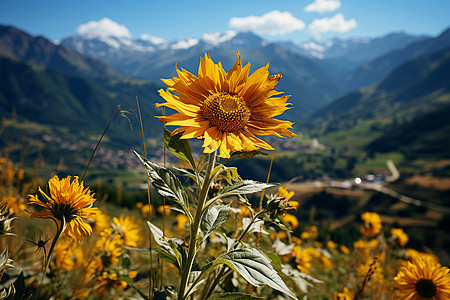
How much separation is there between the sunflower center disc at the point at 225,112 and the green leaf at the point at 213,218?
26.3 inches

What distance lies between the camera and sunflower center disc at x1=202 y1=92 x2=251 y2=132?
1.63 m

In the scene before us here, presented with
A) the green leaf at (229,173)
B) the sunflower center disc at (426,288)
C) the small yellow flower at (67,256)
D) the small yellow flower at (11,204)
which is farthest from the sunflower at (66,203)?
the sunflower center disc at (426,288)

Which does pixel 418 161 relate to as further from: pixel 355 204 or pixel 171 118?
pixel 171 118

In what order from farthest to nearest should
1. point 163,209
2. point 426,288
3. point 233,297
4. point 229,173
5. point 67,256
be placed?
point 67,256 → point 426,288 → point 163,209 → point 229,173 → point 233,297

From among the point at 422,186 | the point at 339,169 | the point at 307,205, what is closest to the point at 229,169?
the point at 307,205

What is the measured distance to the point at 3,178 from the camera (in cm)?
422

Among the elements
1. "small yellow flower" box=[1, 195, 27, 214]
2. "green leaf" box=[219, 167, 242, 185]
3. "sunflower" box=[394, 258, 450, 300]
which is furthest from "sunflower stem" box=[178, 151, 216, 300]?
"sunflower" box=[394, 258, 450, 300]

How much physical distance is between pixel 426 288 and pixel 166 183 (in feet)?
8.03

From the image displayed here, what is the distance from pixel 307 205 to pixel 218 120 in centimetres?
8243

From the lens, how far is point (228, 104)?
5.61ft

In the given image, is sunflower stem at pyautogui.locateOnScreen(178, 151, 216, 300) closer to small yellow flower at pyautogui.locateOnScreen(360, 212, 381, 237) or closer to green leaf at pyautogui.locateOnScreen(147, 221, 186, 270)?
green leaf at pyautogui.locateOnScreen(147, 221, 186, 270)

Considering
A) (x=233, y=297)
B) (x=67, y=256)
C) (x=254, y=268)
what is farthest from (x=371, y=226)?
(x=67, y=256)

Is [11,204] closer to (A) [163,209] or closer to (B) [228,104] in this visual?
(A) [163,209]

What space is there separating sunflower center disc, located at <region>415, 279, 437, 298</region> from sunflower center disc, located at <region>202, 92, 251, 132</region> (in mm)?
2196
